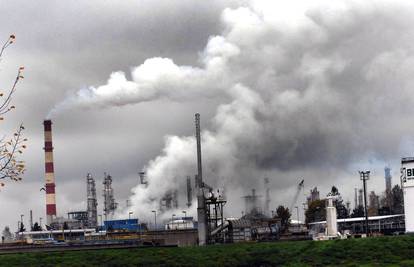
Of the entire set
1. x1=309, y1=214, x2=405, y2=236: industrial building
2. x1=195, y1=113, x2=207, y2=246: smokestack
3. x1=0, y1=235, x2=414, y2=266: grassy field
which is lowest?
x1=309, y1=214, x2=405, y2=236: industrial building

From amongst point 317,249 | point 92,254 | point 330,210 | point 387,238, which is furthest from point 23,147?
point 330,210

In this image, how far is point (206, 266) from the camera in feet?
220

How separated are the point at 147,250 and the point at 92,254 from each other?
5.50 metres

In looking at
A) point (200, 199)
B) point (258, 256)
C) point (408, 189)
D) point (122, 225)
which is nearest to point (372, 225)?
point (408, 189)

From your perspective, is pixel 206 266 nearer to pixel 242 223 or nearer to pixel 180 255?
pixel 180 255

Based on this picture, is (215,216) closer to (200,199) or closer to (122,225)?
(200,199)

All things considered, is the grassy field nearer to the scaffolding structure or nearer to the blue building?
the scaffolding structure

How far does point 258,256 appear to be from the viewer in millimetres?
69750

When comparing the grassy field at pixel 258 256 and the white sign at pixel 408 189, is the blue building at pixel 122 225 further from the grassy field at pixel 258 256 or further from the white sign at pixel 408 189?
the grassy field at pixel 258 256

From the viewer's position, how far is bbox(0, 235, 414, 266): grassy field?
62.7 meters

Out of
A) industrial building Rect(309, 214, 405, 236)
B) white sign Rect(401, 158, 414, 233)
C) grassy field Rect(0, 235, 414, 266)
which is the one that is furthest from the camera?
industrial building Rect(309, 214, 405, 236)

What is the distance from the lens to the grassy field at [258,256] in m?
62.7

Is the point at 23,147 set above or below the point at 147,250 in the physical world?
above

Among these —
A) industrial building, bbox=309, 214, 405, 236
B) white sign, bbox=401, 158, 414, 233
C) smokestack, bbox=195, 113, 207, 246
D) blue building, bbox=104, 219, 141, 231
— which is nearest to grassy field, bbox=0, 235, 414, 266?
white sign, bbox=401, 158, 414, 233
